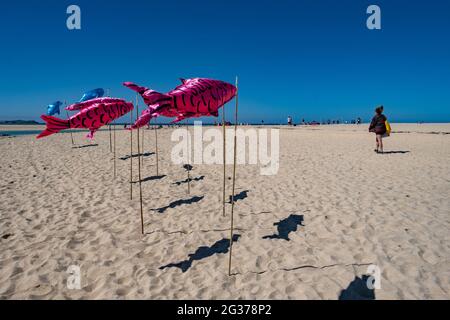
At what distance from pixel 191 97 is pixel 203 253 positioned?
2637 mm

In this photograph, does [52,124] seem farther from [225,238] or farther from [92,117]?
[225,238]

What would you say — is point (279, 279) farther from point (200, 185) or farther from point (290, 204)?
point (200, 185)

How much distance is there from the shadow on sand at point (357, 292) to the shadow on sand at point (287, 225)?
139 cm

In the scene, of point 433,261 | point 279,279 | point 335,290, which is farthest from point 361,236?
point 279,279

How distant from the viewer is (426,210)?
18.6 feet

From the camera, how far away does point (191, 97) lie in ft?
10.7

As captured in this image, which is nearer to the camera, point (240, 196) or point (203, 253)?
point (203, 253)

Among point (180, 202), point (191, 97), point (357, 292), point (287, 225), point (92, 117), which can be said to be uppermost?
point (191, 97)

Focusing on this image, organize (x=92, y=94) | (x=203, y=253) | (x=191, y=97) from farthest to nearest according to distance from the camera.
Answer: (x=92, y=94), (x=203, y=253), (x=191, y=97)

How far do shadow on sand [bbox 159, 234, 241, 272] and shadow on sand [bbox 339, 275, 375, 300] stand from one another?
6.24 feet

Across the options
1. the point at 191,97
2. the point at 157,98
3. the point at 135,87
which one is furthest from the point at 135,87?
the point at 191,97

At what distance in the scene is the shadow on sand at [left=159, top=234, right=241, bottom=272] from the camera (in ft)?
12.8
